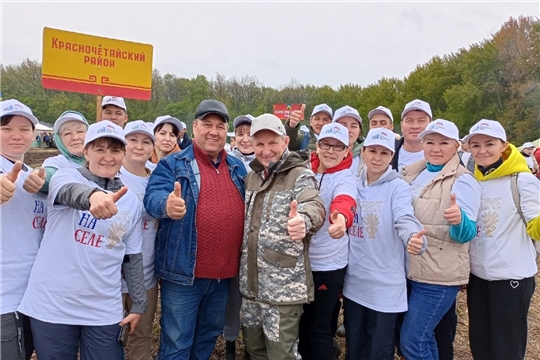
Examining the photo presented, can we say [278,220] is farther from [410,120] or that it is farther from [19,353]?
→ [410,120]

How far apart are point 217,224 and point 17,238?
1.34m

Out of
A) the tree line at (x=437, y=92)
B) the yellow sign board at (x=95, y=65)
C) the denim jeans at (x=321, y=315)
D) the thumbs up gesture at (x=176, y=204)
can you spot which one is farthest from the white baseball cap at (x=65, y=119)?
the tree line at (x=437, y=92)

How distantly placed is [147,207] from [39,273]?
2.64 ft

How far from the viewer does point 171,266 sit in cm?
298

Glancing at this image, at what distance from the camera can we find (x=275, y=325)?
2887 mm

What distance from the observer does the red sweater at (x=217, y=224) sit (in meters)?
2.98

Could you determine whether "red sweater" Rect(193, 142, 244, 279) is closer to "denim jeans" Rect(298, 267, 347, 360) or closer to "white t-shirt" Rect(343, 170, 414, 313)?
"denim jeans" Rect(298, 267, 347, 360)

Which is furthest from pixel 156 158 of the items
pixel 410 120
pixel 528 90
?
pixel 528 90

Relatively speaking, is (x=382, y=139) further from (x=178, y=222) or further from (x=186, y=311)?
(x=186, y=311)

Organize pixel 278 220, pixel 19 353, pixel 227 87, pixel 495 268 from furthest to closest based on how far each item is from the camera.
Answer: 1. pixel 227 87
2. pixel 495 268
3. pixel 278 220
4. pixel 19 353

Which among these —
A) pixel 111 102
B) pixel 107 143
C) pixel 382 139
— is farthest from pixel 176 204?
pixel 111 102

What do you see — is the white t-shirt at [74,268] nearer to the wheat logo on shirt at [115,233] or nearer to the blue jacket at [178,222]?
the wheat logo on shirt at [115,233]

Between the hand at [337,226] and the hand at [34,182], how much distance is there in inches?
74.6

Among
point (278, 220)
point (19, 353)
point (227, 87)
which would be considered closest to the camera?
point (19, 353)
